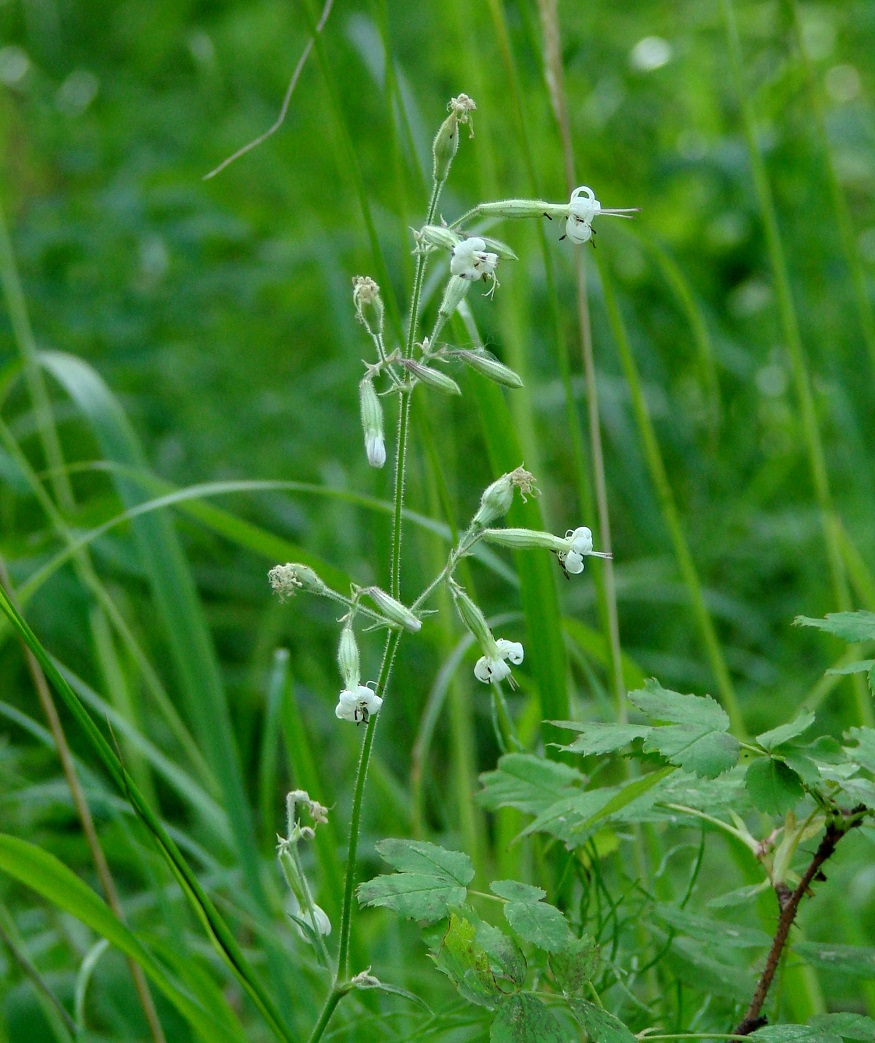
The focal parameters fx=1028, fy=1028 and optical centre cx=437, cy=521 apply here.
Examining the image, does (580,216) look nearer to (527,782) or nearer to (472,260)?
(472,260)

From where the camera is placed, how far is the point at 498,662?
972mm

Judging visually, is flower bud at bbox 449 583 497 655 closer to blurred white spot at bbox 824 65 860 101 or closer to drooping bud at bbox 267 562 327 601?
drooping bud at bbox 267 562 327 601

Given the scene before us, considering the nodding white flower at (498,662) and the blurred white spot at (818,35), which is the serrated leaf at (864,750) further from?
the blurred white spot at (818,35)

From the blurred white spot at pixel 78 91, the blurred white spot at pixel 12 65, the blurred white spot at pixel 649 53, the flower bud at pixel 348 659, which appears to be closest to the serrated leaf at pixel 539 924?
the flower bud at pixel 348 659

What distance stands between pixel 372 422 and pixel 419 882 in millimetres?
434

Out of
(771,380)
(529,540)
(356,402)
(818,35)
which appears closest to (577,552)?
(529,540)

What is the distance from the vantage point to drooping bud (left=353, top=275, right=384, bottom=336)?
3.15 feet

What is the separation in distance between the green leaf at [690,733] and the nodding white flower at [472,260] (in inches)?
16.0

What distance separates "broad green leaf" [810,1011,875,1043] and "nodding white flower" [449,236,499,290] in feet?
2.43

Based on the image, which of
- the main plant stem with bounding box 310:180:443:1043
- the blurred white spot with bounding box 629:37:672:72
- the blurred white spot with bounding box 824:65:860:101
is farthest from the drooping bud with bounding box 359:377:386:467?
the blurred white spot with bounding box 824:65:860:101

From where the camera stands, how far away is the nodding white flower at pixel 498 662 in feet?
3.13

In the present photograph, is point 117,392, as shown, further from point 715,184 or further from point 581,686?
point 715,184

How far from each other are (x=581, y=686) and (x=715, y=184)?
75.8 inches

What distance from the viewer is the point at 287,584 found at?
3.06ft
